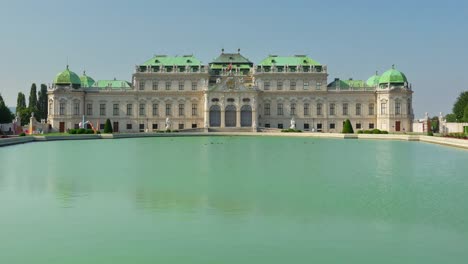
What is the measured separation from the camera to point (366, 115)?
84.1 meters

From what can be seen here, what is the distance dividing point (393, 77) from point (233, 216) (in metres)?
73.7

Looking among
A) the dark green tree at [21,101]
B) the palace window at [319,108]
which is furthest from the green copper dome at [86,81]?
the palace window at [319,108]

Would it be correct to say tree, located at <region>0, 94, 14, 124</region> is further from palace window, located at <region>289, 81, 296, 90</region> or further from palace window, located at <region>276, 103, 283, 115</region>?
palace window, located at <region>289, 81, 296, 90</region>

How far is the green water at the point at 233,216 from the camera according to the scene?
10625 mm

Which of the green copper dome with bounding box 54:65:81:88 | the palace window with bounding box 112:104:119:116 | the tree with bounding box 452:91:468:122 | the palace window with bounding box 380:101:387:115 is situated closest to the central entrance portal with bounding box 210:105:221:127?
the palace window with bounding box 112:104:119:116

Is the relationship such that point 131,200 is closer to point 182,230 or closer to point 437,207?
point 182,230

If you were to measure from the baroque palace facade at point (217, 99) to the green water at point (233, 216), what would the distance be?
2317 inches

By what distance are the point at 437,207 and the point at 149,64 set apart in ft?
240

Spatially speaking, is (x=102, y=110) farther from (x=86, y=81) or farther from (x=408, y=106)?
(x=408, y=106)

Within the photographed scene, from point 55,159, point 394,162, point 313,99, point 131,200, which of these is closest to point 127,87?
point 313,99

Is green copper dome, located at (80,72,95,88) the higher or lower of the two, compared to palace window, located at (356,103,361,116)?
higher

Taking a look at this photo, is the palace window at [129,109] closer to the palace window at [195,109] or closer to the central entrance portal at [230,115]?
the palace window at [195,109]

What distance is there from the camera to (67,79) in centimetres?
8275

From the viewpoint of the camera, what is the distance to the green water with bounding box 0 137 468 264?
10625 mm
